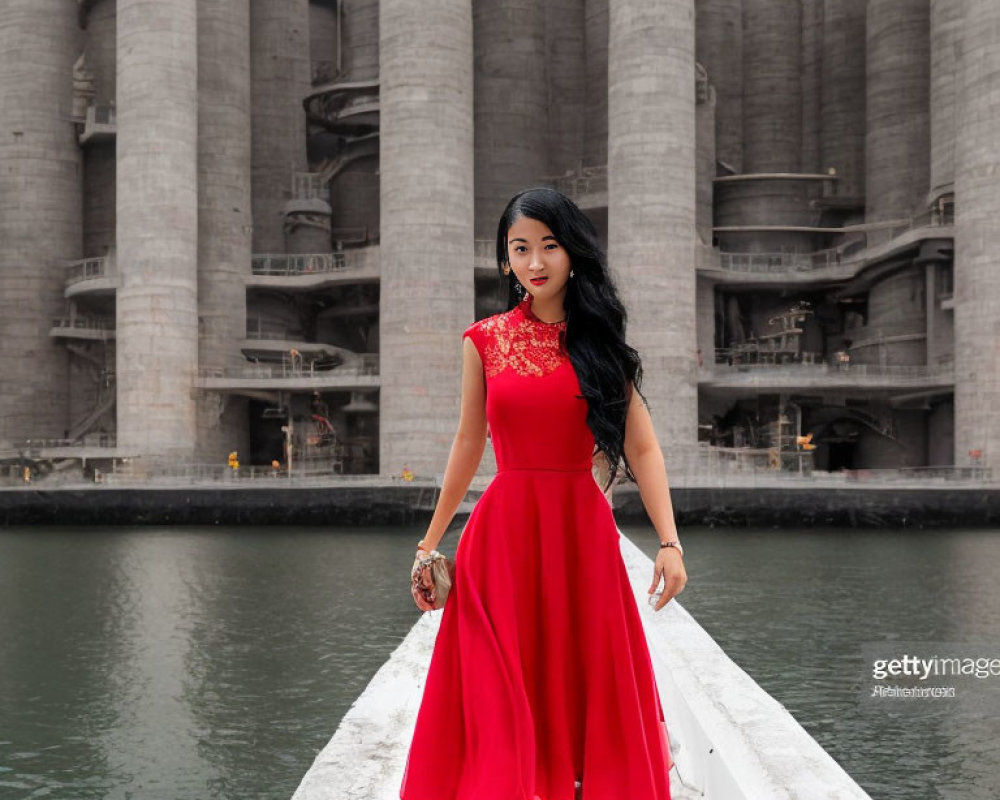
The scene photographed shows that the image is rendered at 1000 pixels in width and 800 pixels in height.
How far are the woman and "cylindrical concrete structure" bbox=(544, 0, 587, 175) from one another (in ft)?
139

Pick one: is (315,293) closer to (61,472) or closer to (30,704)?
(61,472)

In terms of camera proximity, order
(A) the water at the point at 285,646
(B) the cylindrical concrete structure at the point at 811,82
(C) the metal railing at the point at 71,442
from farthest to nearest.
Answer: (B) the cylindrical concrete structure at the point at 811,82 → (C) the metal railing at the point at 71,442 → (A) the water at the point at 285,646

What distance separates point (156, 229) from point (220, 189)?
3.80 m

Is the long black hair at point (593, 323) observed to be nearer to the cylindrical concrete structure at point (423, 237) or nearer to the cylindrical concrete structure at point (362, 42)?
the cylindrical concrete structure at point (423, 237)

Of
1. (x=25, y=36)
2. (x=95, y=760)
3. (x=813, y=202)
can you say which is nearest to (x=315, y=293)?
(x=25, y=36)

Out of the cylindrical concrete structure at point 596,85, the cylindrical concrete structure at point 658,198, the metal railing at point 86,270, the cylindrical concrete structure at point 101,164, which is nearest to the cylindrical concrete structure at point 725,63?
the cylindrical concrete structure at point 596,85

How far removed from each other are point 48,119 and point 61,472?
14.2 meters

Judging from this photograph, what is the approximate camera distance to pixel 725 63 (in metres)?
49.4

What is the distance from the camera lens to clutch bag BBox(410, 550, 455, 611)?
362 centimetres

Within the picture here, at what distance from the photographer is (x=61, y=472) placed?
3769 centimetres

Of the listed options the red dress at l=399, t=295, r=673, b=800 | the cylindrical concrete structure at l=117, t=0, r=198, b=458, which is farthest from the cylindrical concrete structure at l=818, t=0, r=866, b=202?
the red dress at l=399, t=295, r=673, b=800

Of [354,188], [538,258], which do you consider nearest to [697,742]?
[538,258]

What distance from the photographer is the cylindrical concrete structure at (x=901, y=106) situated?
1726 inches

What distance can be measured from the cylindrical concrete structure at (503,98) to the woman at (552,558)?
130 feet
